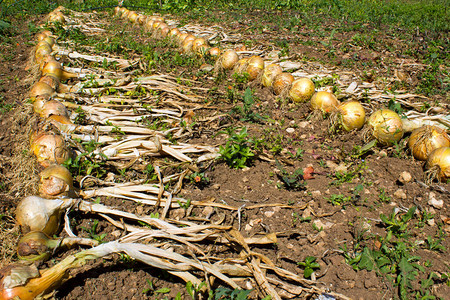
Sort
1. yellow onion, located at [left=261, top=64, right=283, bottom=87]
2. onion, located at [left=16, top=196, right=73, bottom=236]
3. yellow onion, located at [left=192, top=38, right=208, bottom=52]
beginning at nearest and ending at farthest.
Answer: onion, located at [left=16, top=196, right=73, bottom=236] < yellow onion, located at [left=261, top=64, right=283, bottom=87] < yellow onion, located at [left=192, top=38, right=208, bottom=52]

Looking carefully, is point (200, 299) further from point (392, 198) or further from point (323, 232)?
Result: point (392, 198)

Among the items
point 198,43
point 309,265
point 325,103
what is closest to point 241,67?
point 198,43

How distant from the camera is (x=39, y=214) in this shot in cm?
205

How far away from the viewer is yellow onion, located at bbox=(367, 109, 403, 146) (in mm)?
2896

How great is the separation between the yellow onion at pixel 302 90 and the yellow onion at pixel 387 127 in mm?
894

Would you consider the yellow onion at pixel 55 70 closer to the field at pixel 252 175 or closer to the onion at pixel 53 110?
the field at pixel 252 175

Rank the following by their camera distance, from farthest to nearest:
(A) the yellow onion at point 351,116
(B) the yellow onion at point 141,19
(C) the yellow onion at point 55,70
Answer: (B) the yellow onion at point 141,19, (C) the yellow onion at point 55,70, (A) the yellow onion at point 351,116

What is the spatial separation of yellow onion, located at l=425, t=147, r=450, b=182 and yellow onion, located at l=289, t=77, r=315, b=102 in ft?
4.93

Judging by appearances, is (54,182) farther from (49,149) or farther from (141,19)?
(141,19)

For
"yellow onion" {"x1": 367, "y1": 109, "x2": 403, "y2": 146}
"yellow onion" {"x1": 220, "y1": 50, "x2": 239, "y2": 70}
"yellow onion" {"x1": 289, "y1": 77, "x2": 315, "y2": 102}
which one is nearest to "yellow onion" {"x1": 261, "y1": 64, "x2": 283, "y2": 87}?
"yellow onion" {"x1": 289, "y1": 77, "x2": 315, "y2": 102}

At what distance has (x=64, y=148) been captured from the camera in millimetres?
2656

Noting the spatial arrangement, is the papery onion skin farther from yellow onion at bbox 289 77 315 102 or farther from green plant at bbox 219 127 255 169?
yellow onion at bbox 289 77 315 102

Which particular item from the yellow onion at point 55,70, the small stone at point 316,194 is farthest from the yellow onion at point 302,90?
the yellow onion at point 55,70

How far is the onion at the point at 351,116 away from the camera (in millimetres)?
3098
